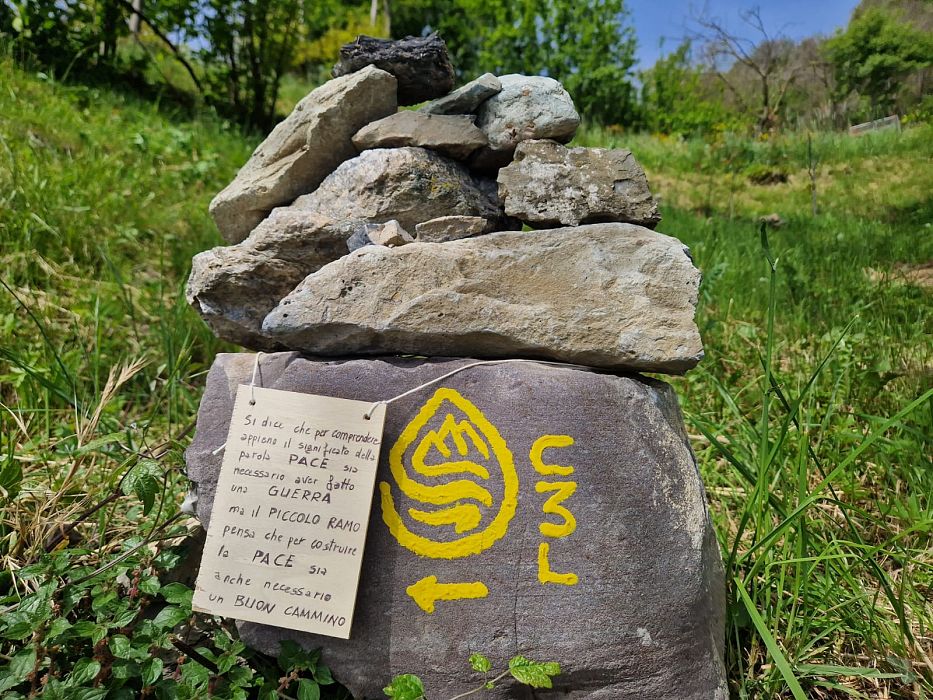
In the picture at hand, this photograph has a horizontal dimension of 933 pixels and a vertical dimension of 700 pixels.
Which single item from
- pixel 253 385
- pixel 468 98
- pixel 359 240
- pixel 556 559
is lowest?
pixel 556 559

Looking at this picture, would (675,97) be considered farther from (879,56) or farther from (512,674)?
(512,674)

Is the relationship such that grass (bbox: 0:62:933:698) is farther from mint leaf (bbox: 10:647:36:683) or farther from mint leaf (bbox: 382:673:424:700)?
mint leaf (bbox: 382:673:424:700)

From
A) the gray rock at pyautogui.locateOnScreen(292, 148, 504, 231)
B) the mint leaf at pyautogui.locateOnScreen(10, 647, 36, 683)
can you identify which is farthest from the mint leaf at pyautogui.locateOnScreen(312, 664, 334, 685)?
the gray rock at pyautogui.locateOnScreen(292, 148, 504, 231)

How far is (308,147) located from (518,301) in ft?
2.51

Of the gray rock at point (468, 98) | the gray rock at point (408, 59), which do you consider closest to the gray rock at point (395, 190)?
the gray rock at point (468, 98)

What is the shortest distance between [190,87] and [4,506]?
5952 mm

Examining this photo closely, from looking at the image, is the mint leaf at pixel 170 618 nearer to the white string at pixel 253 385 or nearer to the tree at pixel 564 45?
the white string at pixel 253 385

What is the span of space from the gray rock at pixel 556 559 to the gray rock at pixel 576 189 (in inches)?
16.9

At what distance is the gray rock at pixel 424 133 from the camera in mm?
1585

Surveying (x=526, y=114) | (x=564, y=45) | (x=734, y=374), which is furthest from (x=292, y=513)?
(x=564, y=45)

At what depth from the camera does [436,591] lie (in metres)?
1.22

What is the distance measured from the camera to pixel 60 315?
2559 millimetres

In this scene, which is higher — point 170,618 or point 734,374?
point 734,374

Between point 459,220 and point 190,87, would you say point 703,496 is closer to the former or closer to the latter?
point 459,220
